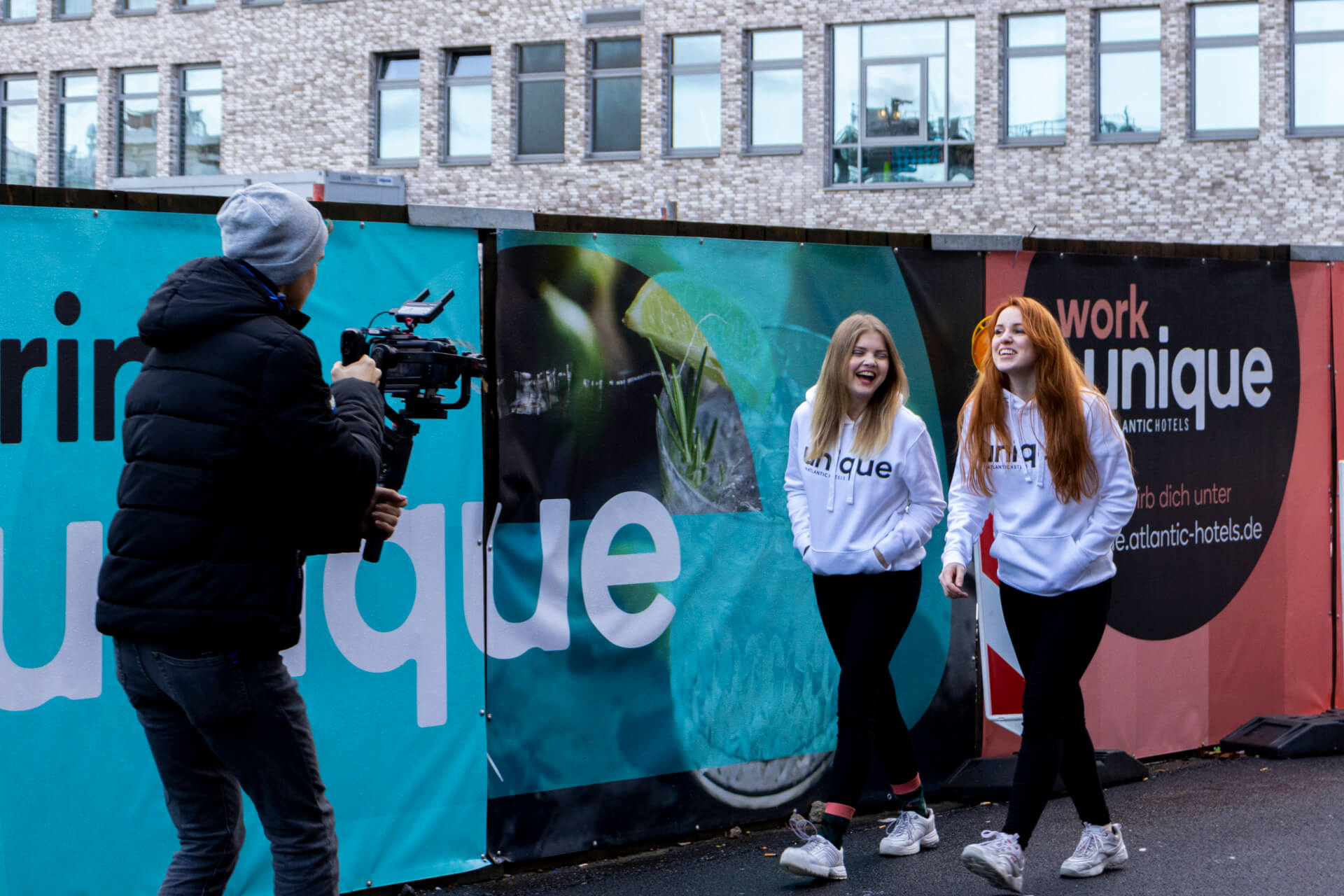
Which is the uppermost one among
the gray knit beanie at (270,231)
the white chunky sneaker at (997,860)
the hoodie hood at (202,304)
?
the gray knit beanie at (270,231)

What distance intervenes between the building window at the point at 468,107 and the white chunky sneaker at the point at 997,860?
25.3 m

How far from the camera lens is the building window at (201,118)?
3058 cm

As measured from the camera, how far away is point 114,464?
448 cm

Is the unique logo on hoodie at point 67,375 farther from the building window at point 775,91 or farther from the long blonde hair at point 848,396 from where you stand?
the building window at point 775,91

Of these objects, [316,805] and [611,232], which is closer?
[316,805]

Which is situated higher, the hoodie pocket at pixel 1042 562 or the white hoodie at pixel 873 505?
the white hoodie at pixel 873 505

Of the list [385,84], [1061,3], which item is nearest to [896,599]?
[1061,3]

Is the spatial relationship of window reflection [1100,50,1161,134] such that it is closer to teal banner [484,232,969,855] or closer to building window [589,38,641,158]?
building window [589,38,641,158]

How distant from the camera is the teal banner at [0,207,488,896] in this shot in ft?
14.3

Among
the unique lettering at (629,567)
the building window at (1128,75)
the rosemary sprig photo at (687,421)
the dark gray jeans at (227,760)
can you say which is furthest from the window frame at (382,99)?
the dark gray jeans at (227,760)

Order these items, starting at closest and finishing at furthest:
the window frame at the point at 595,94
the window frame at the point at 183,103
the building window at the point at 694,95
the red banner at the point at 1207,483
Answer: the red banner at the point at 1207,483 → the building window at the point at 694,95 → the window frame at the point at 595,94 → the window frame at the point at 183,103

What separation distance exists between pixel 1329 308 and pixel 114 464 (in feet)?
20.1

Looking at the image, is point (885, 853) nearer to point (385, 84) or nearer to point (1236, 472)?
point (1236, 472)

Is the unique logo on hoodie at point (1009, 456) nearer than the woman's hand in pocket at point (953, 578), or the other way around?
the woman's hand in pocket at point (953, 578)
